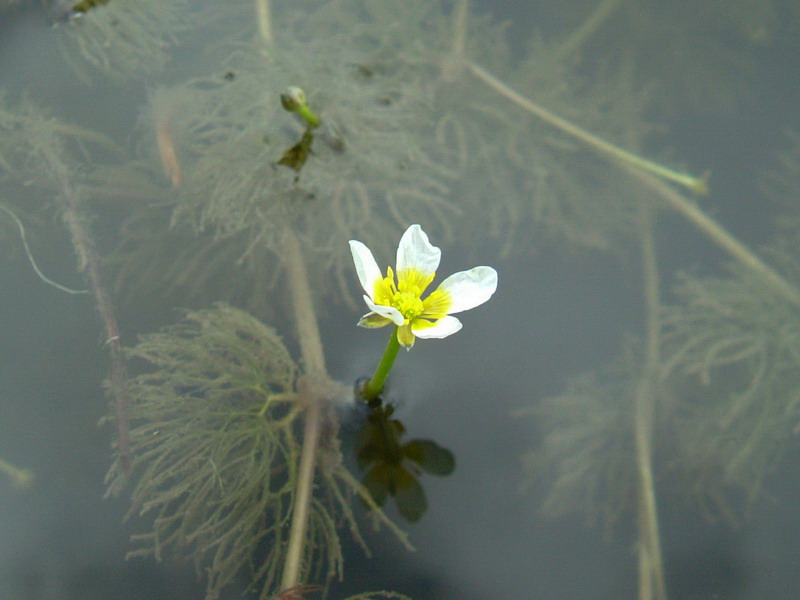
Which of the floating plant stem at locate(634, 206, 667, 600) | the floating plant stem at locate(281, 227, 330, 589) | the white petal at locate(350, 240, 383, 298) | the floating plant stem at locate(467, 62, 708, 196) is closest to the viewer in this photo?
the white petal at locate(350, 240, 383, 298)

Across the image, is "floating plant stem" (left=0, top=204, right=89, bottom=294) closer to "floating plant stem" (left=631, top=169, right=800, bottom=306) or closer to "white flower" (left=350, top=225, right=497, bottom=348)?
"white flower" (left=350, top=225, right=497, bottom=348)

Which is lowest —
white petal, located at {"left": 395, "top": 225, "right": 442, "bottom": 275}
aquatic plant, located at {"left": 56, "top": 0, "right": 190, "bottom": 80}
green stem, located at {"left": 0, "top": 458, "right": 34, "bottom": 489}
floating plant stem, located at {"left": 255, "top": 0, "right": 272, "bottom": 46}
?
green stem, located at {"left": 0, "top": 458, "right": 34, "bottom": 489}

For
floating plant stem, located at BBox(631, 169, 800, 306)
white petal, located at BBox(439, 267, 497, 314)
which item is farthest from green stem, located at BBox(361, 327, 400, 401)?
floating plant stem, located at BBox(631, 169, 800, 306)

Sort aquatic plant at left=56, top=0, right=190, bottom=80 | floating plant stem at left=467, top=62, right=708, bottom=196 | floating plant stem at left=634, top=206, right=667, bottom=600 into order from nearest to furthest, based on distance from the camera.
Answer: floating plant stem at left=634, top=206, right=667, bottom=600 < aquatic plant at left=56, top=0, right=190, bottom=80 < floating plant stem at left=467, top=62, right=708, bottom=196

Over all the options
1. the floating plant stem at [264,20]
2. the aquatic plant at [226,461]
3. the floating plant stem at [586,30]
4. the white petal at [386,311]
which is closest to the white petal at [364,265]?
the white petal at [386,311]

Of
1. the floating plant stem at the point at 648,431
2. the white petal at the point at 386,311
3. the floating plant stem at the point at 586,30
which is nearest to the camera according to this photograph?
the white petal at the point at 386,311

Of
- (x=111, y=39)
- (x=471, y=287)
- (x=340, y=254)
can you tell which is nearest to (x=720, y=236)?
(x=340, y=254)

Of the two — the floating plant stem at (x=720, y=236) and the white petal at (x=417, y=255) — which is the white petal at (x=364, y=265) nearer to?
the white petal at (x=417, y=255)

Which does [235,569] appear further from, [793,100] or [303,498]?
[793,100]
